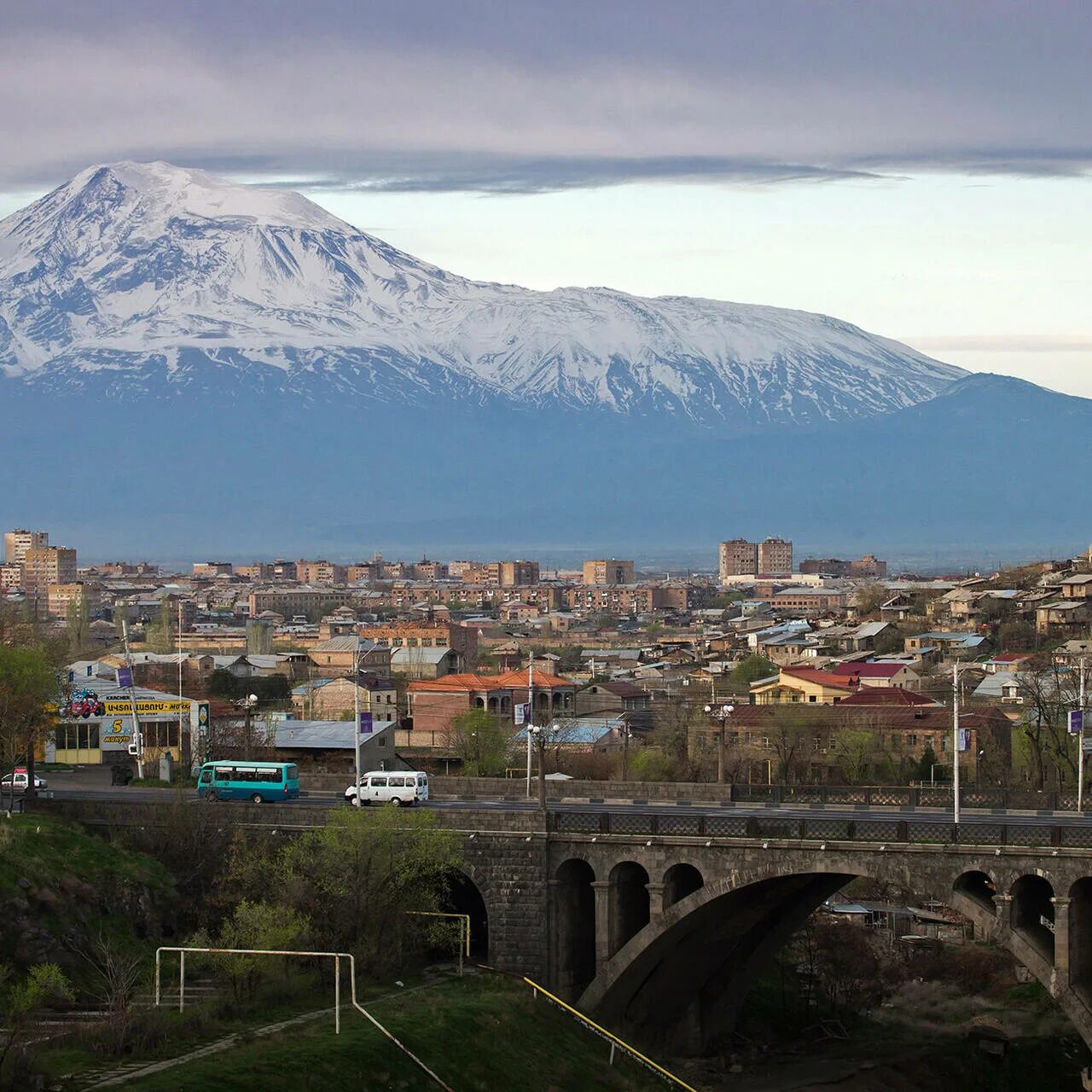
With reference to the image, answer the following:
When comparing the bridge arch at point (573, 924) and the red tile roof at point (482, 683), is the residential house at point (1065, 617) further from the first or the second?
the bridge arch at point (573, 924)

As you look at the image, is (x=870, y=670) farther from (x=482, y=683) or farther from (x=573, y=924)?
(x=573, y=924)

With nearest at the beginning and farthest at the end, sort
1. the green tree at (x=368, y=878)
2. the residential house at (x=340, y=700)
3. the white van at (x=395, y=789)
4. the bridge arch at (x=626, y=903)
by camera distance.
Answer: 1. the green tree at (x=368, y=878)
2. the bridge arch at (x=626, y=903)
3. the white van at (x=395, y=789)
4. the residential house at (x=340, y=700)

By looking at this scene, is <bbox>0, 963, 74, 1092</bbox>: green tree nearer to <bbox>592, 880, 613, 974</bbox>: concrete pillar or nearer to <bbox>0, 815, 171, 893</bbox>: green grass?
<bbox>0, 815, 171, 893</bbox>: green grass

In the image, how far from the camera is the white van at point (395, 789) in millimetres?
67688

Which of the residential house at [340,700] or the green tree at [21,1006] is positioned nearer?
the green tree at [21,1006]

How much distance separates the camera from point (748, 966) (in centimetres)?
6575

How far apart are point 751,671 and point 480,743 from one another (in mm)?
57536

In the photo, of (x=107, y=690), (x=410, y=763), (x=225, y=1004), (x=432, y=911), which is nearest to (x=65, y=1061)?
(x=225, y=1004)

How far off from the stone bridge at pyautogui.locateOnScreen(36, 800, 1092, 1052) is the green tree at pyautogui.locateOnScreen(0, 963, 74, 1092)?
12565mm

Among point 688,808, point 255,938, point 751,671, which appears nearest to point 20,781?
point 255,938

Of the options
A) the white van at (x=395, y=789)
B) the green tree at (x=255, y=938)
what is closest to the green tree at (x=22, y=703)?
the white van at (x=395, y=789)

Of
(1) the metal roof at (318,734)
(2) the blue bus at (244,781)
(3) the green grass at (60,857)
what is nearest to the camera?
(3) the green grass at (60,857)

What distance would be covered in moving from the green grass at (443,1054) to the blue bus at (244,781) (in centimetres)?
1302

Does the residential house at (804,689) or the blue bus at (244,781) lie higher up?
the residential house at (804,689)
